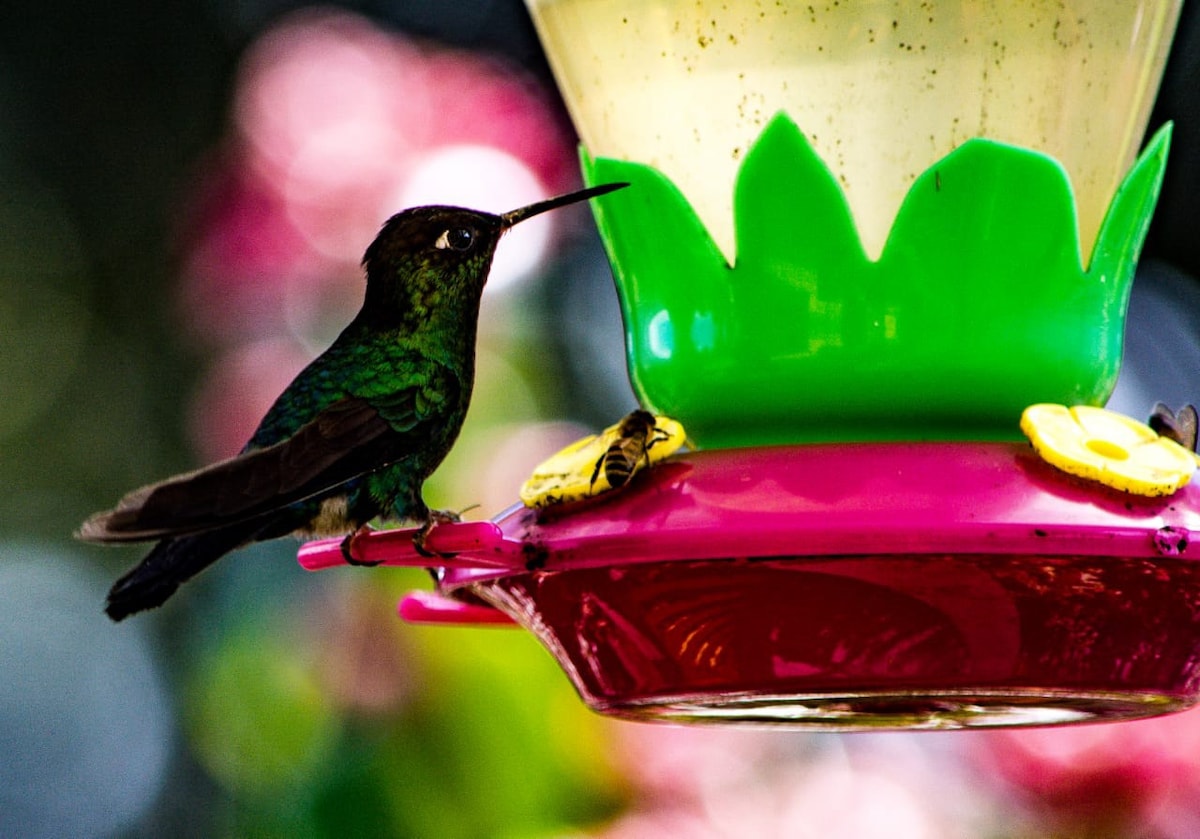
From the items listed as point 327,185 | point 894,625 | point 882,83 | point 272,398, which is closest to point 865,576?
point 894,625

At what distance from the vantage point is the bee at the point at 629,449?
1.76 metres

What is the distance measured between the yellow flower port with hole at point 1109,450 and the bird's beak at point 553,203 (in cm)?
54

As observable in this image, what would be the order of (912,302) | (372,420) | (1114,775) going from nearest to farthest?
(912,302) → (372,420) → (1114,775)

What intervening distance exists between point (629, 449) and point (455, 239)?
0.61m

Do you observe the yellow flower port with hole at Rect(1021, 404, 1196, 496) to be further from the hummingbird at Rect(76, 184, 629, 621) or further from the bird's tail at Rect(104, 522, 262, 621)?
the bird's tail at Rect(104, 522, 262, 621)

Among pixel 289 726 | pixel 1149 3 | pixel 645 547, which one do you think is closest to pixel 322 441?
pixel 645 547

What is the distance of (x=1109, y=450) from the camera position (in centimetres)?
169

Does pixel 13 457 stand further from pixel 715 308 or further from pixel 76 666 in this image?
pixel 715 308

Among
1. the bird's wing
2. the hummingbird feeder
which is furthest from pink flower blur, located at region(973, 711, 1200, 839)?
the bird's wing

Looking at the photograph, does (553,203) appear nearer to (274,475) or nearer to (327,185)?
(274,475)

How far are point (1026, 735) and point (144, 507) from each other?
181 centimetres

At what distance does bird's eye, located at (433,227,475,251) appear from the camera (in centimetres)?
229

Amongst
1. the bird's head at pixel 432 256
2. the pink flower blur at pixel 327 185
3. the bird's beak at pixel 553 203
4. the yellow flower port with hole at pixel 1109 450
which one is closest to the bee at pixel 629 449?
the bird's beak at pixel 553 203

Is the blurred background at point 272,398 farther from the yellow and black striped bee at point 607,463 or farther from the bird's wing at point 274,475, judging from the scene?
the yellow and black striped bee at point 607,463
